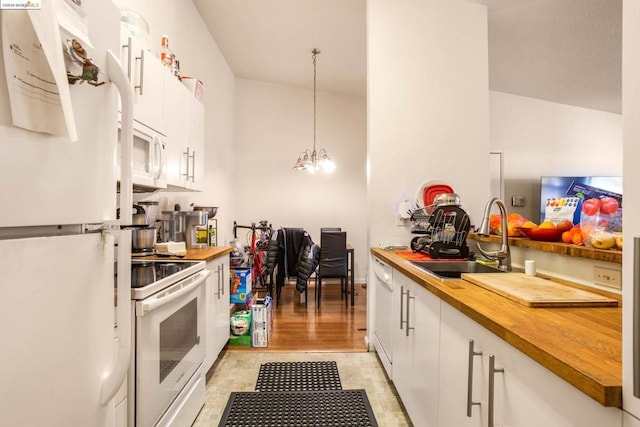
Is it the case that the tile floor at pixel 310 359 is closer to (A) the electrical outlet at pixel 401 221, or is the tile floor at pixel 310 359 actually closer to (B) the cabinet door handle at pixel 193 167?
(A) the electrical outlet at pixel 401 221

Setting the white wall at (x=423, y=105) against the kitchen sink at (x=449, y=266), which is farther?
the white wall at (x=423, y=105)

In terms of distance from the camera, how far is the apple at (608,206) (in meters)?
1.39

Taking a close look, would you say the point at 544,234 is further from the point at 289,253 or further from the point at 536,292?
the point at 289,253

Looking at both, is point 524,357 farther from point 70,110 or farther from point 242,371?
point 242,371

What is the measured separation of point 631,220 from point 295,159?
5191 millimetres

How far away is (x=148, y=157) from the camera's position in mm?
1927

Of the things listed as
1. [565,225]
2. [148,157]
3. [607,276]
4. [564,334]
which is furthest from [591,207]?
[148,157]

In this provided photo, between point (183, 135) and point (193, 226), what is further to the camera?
point (193, 226)

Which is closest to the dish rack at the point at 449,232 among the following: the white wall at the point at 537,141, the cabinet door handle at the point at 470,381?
the cabinet door handle at the point at 470,381

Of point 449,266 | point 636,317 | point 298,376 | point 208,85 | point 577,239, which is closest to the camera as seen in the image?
point 636,317

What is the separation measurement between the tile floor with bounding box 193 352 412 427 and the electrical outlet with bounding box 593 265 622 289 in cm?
120

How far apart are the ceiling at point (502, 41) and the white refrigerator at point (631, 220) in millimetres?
2915

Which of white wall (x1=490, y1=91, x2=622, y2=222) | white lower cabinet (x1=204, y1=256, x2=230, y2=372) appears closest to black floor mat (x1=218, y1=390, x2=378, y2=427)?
white lower cabinet (x1=204, y1=256, x2=230, y2=372)

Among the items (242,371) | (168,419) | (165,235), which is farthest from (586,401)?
(165,235)
